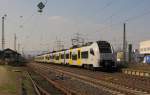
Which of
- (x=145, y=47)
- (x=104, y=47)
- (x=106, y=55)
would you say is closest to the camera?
(x=106, y=55)

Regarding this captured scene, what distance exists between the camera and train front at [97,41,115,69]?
40.9 m

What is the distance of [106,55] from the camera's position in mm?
41469

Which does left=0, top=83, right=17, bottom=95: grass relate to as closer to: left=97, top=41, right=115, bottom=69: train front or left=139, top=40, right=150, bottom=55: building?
left=97, top=41, right=115, bottom=69: train front

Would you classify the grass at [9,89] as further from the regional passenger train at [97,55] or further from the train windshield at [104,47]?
the train windshield at [104,47]

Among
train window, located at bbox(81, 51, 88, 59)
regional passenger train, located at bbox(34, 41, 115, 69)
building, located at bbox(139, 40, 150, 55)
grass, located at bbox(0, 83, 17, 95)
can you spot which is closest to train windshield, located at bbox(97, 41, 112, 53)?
regional passenger train, located at bbox(34, 41, 115, 69)

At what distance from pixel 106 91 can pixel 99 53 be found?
20.5 meters

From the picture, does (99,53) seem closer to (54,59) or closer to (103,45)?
(103,45)

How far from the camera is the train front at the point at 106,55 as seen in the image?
40875 millimetres

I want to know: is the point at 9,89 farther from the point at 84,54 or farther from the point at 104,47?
the point at 84,54

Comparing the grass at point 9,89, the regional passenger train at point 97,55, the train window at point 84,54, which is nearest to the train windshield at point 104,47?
the regional passenger train at point 97,55

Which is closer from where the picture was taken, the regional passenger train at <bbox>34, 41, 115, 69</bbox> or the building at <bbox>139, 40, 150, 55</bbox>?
the regional passenger train at <bbox>34, 41, 115, 69</bbox>

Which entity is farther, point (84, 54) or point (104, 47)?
point (84, 54)

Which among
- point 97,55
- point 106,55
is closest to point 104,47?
point 106,55

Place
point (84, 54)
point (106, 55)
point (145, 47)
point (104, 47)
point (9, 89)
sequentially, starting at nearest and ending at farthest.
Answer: point (9, 89), point (106, 55), point (104, 47), point (84, 54), point (145, 47)
